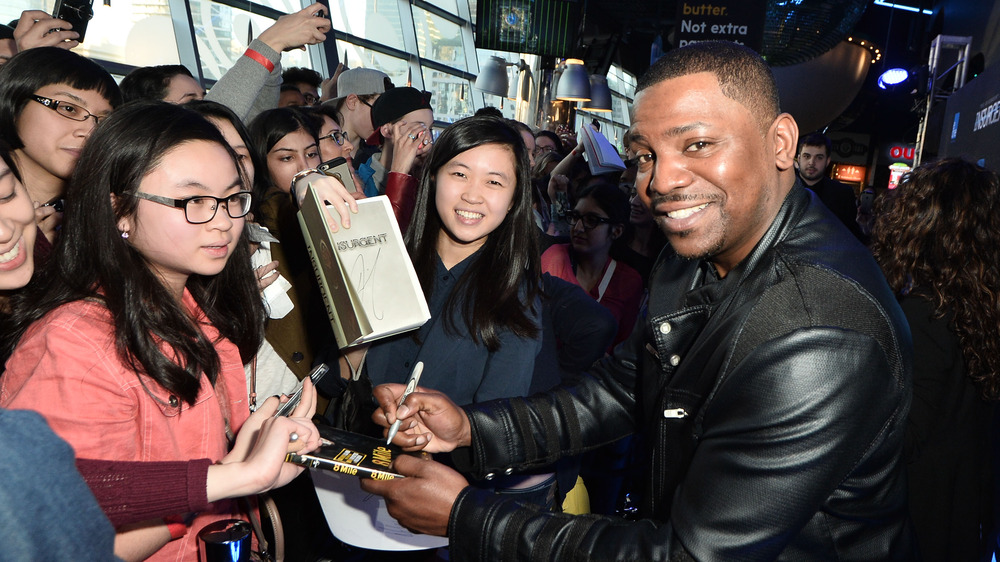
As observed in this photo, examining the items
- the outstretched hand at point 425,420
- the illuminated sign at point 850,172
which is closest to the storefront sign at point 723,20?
the outstretched hand at point 425,420

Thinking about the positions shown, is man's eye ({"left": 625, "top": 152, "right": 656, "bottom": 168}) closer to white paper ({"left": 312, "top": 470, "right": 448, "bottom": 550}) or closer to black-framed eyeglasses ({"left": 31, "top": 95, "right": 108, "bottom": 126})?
white paper ({"left": 312, "top": 470, "right": 448, "bottom": 550})

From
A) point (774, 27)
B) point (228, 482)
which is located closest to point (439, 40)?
point (774, 27)

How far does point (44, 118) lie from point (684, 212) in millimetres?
2083

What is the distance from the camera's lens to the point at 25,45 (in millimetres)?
2490

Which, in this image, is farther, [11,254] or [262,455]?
[11,254]

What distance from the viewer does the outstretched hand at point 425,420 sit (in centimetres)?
160

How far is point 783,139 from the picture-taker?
4.76 feet

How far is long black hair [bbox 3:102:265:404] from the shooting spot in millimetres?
1391

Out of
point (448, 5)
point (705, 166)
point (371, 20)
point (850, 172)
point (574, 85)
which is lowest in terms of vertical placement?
point (705, 166)

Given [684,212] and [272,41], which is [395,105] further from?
[684,212]

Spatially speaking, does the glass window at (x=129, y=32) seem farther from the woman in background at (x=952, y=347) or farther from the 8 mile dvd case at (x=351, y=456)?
the woman in background at (x=952, y=347)

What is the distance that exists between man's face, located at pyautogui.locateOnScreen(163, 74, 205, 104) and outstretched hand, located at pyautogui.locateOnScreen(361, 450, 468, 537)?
2.19 metres

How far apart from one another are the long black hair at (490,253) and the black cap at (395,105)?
1471mm

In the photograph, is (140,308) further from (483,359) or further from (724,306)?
(724,306)
